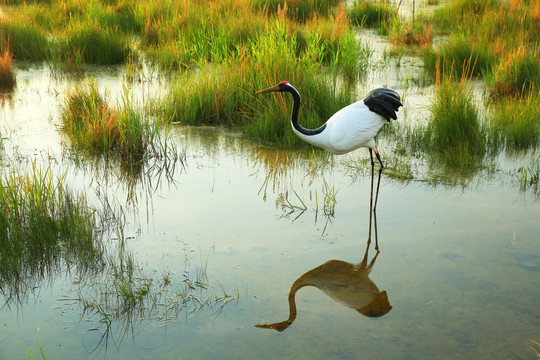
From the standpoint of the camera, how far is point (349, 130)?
15.7ft

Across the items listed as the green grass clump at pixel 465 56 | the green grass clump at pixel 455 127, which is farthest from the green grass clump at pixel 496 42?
the green grass clump at pixel 455 127

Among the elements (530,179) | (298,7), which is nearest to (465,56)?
(530,179)

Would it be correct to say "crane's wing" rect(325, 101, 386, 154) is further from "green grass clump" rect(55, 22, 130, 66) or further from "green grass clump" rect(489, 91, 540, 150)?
"green grass clump" rect(55, 22, 130, 66)

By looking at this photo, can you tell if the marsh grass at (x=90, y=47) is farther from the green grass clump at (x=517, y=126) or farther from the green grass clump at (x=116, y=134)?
the green grass clump at (x=517, y=126)

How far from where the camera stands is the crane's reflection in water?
3412 millimetres

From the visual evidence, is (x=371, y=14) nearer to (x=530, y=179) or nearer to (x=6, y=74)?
(x=6, y=74)

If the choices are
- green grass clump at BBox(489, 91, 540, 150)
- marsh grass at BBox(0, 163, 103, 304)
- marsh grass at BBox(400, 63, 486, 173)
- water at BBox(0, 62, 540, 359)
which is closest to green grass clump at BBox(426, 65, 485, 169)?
marsh grass at BBox(400, 63, 486, 173)

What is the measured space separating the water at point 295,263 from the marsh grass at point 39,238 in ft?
0.47

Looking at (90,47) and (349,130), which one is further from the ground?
(90,47)

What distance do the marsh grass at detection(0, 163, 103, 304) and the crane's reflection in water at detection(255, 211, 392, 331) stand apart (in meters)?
1.23

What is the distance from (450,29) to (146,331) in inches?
358

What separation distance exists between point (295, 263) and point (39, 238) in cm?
160

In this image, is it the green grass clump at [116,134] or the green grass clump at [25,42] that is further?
the green grass clump at [25,42]

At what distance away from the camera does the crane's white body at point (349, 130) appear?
480cm
